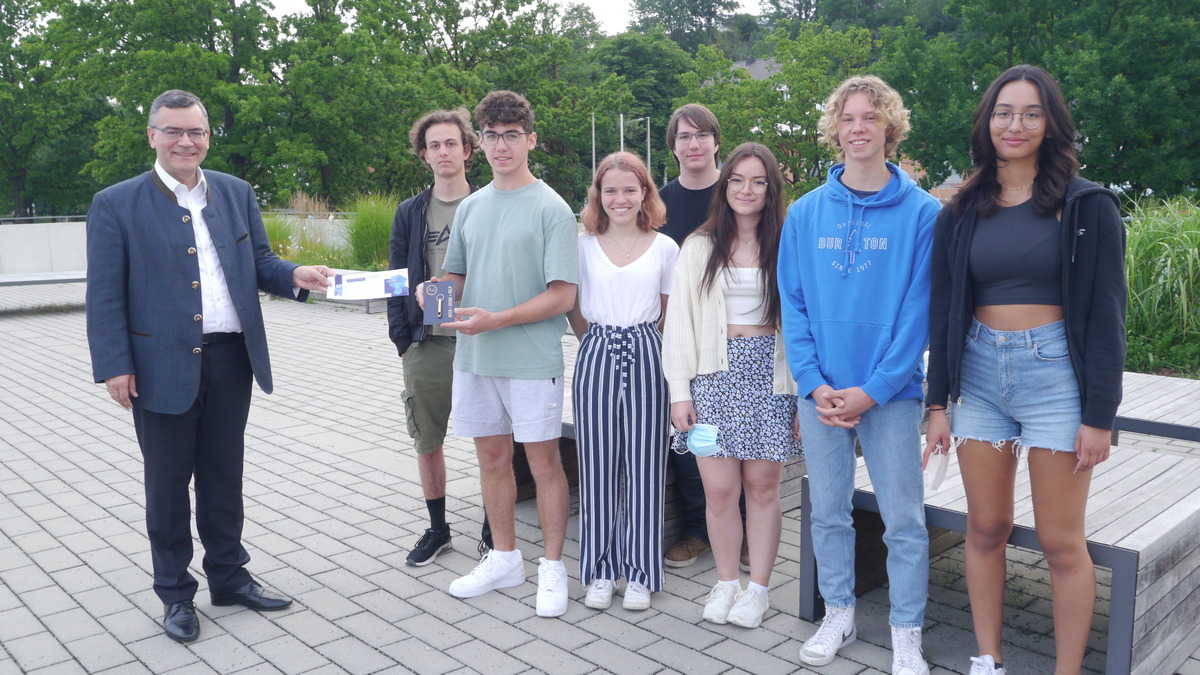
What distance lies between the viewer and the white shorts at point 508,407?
13.0 feet

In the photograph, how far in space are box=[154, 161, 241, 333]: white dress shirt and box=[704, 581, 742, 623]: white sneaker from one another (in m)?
2.23

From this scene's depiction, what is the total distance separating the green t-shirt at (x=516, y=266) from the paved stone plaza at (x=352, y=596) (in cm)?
105

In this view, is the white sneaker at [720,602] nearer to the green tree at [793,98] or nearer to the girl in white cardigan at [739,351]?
the girl in white cardigan at [739,351]

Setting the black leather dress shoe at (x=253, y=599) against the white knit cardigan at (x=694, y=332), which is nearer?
the white knit cardigan at (x=694, y=332)

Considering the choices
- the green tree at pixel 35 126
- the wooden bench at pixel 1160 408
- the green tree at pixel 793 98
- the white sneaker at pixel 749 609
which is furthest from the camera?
the green tree at pixel 35 126

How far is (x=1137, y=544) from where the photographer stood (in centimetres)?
302

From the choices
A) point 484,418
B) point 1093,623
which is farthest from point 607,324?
point 1093,623

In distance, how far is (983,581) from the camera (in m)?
3.21

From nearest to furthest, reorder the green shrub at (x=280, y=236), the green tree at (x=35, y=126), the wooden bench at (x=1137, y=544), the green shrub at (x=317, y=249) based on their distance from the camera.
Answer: the wooden bench at (x=1137, y=544) < the green shrub at (x=317, y=249) < the green shrub at (x=280, y=236) < the green tree at (x=35, y=126)

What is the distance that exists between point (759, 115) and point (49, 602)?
111 ft

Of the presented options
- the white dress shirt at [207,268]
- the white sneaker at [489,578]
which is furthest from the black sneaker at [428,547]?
the white dress shirt at [207,268]

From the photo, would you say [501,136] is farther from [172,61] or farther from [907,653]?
[172,61]

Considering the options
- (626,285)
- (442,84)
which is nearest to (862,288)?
(626,285)

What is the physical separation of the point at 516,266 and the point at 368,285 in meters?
0.66
